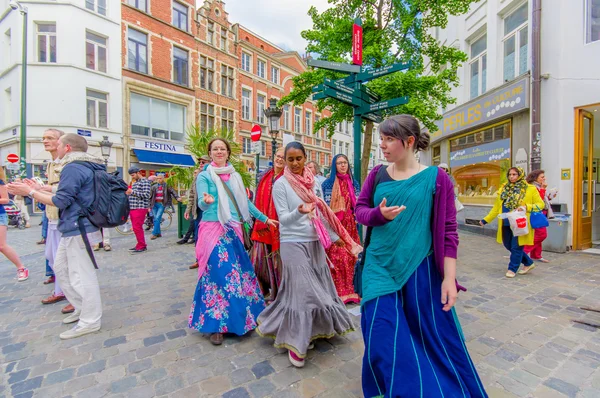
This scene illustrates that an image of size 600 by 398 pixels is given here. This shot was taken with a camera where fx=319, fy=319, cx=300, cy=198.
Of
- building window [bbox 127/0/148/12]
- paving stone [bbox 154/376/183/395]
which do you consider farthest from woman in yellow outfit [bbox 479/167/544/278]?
building window [bbox 127/0/148/12]

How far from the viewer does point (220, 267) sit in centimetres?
310

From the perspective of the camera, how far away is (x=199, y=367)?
2582mm

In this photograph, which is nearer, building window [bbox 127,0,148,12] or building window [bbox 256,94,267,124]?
building window [bbox 127,0,148,12]

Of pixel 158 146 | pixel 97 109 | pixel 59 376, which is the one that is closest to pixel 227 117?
pixel 158 146

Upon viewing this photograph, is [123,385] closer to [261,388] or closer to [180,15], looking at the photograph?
[261,388]

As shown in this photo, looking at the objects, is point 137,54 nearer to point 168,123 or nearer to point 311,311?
point 168,123

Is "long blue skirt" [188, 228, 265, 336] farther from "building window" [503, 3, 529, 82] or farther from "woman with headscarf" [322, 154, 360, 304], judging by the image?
"building window" [503, 3, 529, 82]

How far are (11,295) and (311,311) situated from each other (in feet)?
14.8

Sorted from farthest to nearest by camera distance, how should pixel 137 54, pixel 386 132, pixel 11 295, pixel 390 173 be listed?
1. pixel 137 54
2. pixel 11 295
3. pixel 390 173
4. pixel 386 132

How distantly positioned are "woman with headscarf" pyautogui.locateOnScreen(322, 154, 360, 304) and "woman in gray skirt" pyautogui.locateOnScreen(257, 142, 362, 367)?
3.82 ft

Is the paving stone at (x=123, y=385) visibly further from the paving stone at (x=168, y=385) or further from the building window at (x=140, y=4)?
the building window at (x=140, y=4)

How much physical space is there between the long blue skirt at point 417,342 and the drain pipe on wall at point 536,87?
7.90 metres

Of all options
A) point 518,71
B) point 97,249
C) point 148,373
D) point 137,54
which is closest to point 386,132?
point 148,373

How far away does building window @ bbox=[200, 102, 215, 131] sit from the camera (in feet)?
82.5
